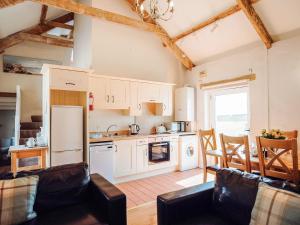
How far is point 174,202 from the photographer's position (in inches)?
66.2

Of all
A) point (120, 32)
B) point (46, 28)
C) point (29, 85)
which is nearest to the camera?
point (120, 32)

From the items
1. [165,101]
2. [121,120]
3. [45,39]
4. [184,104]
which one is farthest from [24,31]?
[184,104]

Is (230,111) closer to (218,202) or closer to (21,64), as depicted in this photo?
(218,202)

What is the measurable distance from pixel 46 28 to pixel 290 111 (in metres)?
6.56

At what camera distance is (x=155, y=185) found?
158 inches

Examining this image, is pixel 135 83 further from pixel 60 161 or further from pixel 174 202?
pixel 174 202

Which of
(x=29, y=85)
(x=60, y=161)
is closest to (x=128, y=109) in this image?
(x=60, y=161)

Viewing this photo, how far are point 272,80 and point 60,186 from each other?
3.95 m

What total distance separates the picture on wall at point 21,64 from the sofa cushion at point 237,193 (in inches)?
279

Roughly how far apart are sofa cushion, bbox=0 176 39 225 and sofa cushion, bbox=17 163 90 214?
0.49ft

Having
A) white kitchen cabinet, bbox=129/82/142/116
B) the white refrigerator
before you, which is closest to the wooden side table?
the white refrigerator

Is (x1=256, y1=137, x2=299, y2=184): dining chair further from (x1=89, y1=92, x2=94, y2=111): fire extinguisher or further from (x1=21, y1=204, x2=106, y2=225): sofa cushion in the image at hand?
(x1=89, y1=92, x2=94, y2=111): fire extinguisher

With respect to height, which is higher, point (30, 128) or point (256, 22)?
point (256, 22)

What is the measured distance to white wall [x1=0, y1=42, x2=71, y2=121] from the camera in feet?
21.6
